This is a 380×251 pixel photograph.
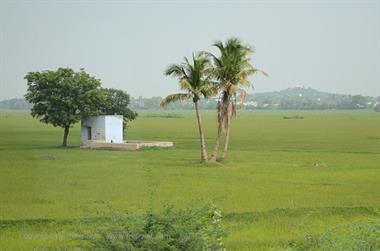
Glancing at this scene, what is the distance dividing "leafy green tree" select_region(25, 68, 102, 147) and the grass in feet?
11.1

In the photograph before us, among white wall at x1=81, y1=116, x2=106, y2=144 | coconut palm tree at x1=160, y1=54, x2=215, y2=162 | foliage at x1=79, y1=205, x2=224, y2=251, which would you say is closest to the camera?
foliage at x1=79, y1=205, x2=224, y2=251

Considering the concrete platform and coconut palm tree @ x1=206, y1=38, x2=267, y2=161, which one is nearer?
coconut palm tree @ x1=206, y1=38, x2=267, y2=161

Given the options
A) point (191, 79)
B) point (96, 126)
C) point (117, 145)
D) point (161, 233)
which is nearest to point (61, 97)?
point (96, 126)

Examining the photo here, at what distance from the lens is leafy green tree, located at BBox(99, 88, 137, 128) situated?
3444 centimetres

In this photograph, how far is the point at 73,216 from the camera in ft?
41.3

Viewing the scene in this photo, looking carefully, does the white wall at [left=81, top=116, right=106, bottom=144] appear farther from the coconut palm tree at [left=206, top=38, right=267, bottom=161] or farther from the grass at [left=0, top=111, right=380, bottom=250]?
the coconut palm tree at [left=206, top=38, right=267, bottom=161]

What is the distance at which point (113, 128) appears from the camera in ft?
110

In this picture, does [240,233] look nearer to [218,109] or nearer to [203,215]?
[203,215]

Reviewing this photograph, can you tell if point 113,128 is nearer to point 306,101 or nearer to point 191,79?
point 191,79

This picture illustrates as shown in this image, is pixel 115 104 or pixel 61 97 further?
pixel 115 104

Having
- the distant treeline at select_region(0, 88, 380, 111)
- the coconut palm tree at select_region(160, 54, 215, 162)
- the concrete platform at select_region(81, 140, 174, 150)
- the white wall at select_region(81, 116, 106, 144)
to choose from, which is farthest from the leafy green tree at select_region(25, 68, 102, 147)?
the distant treeline at select_region(0, 88, 380, 111)

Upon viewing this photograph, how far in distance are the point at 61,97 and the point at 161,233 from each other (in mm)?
26378

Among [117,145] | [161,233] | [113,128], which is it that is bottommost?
[117,145]

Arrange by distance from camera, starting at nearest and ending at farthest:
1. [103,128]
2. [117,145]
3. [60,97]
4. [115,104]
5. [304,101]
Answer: [117,145]
[60,97]
[103,128]
[115,104]
[304,101]
